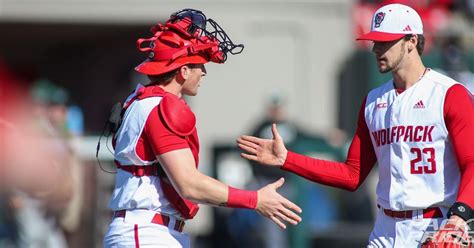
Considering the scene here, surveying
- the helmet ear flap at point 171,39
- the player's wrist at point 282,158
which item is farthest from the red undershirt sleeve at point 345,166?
the helmet ear flap at point 171,39

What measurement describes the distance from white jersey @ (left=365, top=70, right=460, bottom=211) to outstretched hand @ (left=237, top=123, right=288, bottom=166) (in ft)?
2.21

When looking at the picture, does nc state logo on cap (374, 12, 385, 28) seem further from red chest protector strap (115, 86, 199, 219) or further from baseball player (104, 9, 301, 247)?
red chest protector strap (115, 86, 199, 219)

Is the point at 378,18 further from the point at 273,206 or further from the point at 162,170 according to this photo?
the point at 162,170

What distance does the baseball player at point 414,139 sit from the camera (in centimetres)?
673

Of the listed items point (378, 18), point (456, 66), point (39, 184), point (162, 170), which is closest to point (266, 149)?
point (162, 170)

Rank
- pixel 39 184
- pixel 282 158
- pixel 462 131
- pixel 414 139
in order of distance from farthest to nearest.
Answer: pixel 39 184
pixel 282 158
pixel 414 139
pixel 462 131

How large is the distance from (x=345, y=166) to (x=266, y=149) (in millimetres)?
516

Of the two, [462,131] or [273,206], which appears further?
[462,131]

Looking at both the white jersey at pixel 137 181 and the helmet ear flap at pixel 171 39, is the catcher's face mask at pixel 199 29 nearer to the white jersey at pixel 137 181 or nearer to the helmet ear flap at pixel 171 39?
the helmet ear flap at pixel 171 39

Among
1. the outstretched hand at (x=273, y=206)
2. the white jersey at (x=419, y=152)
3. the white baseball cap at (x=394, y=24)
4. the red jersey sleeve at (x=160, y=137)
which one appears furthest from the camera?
the white baseball cap at (x=394, y=24)

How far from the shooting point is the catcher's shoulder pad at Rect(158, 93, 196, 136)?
21.2 feet

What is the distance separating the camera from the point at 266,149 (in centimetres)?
733

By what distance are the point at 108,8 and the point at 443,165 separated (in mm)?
12668

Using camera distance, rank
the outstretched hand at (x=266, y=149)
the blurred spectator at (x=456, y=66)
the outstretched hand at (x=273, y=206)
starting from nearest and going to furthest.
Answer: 1. the outstretched hand at (x=273, y=206)
2. the outstretched hand at (x=266, y=149)
3. the blurred spectator at (x=456, y=66)
